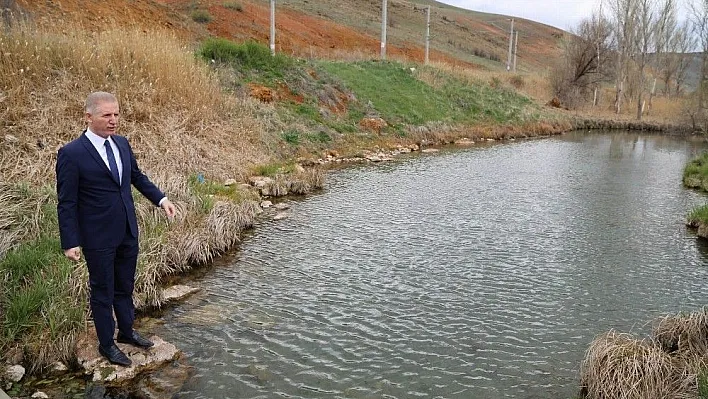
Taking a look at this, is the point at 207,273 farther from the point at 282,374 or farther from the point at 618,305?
the point at 618,305

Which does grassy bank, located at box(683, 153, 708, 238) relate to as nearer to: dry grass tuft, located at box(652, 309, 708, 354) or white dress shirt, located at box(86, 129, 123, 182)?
dry grass tuft, located at box(652, 309, 708, 354)

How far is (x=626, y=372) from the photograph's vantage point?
501 centimetres

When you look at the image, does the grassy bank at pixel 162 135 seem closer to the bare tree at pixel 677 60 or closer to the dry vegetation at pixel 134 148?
the dry vegetation at pixel 134 148

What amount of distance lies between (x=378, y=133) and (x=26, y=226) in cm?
1830

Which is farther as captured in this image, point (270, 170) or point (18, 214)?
point (270, 170)

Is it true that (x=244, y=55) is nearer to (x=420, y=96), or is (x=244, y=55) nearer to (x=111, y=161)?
(x=420, y=96)

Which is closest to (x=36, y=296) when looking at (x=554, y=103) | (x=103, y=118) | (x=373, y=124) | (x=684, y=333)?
(x=103, y=118)

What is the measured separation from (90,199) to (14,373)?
192cm

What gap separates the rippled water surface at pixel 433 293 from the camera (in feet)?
18.9

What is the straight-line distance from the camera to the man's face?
473 cm

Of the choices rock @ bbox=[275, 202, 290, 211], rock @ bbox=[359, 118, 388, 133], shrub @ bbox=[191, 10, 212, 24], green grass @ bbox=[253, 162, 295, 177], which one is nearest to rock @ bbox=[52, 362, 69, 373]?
rock @ bbox=[275, 202, 290, 211]

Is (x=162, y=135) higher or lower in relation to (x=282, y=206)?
higher

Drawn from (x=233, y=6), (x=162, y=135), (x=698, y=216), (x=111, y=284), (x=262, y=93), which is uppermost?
(x=233, y=6)

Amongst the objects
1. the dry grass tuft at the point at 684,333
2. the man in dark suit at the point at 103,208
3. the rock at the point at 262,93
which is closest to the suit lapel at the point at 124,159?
the man in dark suit at the point at 103,208
